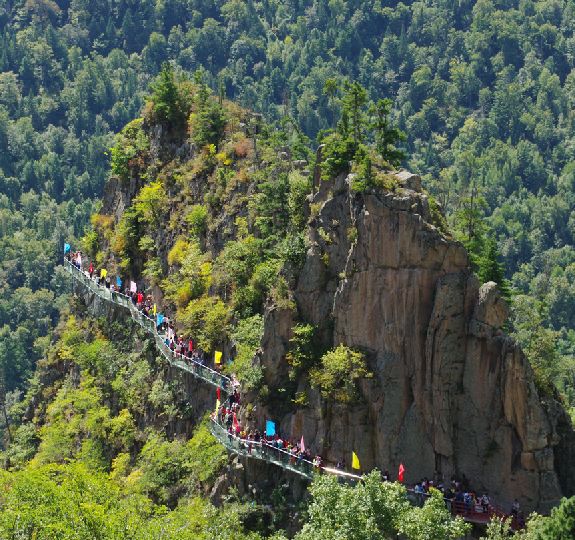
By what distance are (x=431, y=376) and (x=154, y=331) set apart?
21989mm

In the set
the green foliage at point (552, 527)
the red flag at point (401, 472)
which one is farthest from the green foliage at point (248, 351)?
the green foliage at point (552, 527)

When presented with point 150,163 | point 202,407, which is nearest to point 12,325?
point 150,163

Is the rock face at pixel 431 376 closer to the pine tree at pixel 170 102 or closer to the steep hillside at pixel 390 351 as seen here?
the steep hillside at pixel 390 351

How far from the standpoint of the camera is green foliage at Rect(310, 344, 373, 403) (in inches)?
2345

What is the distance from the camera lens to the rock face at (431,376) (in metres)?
58.2

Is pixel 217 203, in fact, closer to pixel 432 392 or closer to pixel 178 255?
pixel 178 255

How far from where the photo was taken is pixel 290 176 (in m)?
72.5

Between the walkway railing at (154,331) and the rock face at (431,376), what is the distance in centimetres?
975

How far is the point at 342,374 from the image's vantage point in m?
59.8

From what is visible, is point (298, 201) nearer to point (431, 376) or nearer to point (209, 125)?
point (431, 376)

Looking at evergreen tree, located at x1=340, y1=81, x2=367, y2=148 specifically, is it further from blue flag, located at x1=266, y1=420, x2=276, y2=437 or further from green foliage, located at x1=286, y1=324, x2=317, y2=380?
blue flag, located at x1=266, y1=420, x2=276, y2=437

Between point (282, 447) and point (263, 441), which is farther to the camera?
point (263, 441)

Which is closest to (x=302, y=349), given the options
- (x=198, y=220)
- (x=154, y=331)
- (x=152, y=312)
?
(x=154, y=331)

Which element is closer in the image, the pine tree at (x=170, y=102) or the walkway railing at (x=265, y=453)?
the walkway railing at (x=265, y=453)
